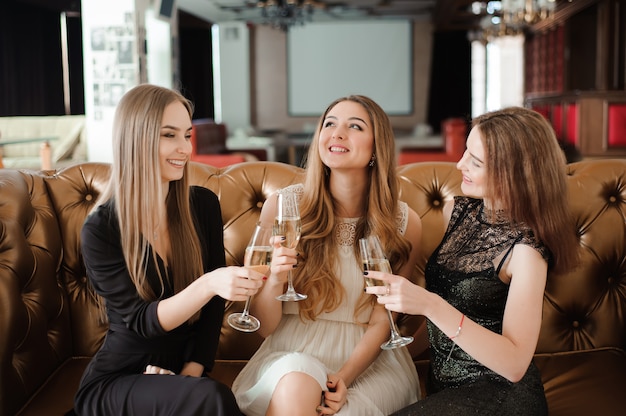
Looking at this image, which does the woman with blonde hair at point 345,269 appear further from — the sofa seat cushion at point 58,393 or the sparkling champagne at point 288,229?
the sofa seat cushion at point 58,393

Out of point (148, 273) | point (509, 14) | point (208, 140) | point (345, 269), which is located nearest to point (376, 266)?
point (345, 269)

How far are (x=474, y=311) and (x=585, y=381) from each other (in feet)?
1.71

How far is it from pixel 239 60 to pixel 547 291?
14.8 meters

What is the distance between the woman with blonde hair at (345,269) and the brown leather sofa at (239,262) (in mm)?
251

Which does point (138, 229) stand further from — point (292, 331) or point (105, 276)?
point (292, 331)

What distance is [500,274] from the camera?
174 cm

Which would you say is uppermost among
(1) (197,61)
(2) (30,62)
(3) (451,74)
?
(1) (197,61)

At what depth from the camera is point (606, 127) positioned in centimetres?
674

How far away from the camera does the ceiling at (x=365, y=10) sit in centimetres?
1305

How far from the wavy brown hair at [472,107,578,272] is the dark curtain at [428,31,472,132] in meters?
14.7

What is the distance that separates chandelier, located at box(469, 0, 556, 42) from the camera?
28.6 feet

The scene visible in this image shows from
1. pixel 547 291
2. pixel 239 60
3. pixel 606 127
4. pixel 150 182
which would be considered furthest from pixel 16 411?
pixel 239 60

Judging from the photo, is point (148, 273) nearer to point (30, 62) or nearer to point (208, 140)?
point (208, 140)

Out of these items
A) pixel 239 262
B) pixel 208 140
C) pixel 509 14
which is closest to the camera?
pixel 239 262
